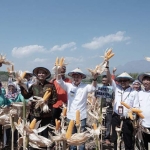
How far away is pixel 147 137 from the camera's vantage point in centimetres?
490

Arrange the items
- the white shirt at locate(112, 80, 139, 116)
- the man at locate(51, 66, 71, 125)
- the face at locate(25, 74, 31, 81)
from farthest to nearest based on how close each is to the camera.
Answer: the face at locate(25, 74, 31, 81) → the man at locate(51, 66, 71, 125) → the white shirt at locate(112, 80, 139, 116)

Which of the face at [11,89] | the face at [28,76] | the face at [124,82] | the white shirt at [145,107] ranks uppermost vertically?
the face at [28,76]

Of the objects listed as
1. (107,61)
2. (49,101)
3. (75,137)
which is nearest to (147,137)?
(107,61)

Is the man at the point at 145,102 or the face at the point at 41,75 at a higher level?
the face at the point at 41,75

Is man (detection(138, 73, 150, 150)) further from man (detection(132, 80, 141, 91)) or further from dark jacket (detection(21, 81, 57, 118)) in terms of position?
man (detection(132, 80, 141, 91))

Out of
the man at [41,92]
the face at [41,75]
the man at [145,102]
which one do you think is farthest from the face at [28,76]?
the man at [145,102]

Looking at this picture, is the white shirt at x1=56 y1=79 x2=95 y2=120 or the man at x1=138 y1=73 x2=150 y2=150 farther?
the white shirt at x1=56 y1=79 x2=95 y2=120

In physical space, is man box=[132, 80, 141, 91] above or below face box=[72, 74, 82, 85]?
below

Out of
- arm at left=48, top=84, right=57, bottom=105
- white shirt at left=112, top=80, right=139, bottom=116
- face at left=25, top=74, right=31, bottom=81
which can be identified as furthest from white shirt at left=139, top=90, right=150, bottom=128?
face at left=25, top=74, right=31, bottom=81

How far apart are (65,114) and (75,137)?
10.1 ft

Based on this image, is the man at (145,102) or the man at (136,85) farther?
the man at (136,85)

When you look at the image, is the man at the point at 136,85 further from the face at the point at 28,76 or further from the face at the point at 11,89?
the face at the point at 11,89

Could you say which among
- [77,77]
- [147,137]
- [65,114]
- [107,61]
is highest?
[107,61]

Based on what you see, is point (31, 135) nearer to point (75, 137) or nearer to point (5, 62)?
point (75, 137)
